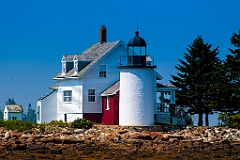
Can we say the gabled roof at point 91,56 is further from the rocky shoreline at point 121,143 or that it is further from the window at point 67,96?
the rocky shoreline at point 121,143

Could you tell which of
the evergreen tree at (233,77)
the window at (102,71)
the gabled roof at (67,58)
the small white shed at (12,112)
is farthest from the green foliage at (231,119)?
the small white shed at (12,112)

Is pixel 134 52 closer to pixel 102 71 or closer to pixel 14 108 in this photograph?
pixel 102 71

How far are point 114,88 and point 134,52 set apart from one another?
340cm

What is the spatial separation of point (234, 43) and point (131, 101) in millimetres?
9114

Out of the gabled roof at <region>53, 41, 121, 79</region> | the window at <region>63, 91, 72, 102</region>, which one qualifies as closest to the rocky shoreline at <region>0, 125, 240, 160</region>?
the window at <region>63, 91, 72, 102</region>

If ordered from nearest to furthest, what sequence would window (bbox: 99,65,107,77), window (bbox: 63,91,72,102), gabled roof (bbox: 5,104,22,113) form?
window (bbox: 99,65,107,77)
window (bbox: 63,91,72,102)
gabled roof (bbox: 5,104,22,113)

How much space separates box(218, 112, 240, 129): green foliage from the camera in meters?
45.9

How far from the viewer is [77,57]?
4916cm

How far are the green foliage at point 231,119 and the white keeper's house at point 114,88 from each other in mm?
3367

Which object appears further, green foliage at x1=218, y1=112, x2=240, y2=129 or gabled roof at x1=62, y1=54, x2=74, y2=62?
gabled roof at x1=62, y1=54, x2=74, y2=62

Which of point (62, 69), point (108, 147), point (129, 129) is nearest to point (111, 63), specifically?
point (62, 69)

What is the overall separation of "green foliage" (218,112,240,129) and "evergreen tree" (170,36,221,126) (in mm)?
1942

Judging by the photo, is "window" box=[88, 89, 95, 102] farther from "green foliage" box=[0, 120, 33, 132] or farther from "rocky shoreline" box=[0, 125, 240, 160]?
"green foliage" box=[0, 120, 33, 132]

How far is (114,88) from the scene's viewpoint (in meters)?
47.0
